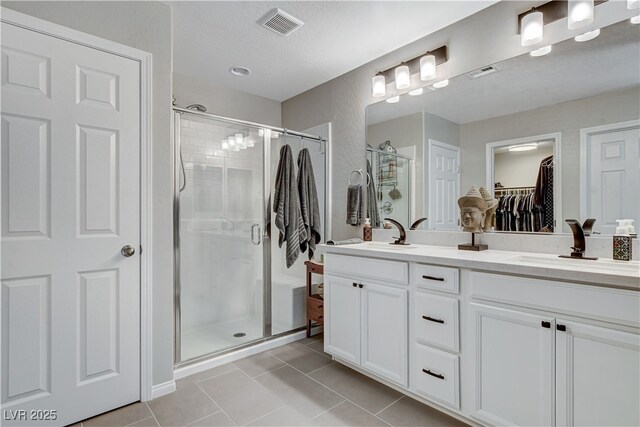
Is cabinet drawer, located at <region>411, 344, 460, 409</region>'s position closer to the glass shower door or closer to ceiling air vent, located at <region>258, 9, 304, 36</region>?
the glass shower door

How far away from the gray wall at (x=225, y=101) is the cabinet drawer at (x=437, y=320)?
2630mm

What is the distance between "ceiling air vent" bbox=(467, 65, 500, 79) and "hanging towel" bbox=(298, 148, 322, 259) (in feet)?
4.79

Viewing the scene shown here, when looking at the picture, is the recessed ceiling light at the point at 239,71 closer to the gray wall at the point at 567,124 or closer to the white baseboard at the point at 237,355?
the gray wall at the point at 567,124

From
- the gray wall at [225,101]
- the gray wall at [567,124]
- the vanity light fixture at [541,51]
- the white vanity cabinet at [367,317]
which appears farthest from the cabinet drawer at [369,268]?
the gray wall at [225,101]

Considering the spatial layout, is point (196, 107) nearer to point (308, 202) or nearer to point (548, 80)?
point (308, 202)

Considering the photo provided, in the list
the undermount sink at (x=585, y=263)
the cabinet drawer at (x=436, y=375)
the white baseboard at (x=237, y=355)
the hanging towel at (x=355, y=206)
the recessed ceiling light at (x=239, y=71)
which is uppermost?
the recessed ceiling light at (x=239, y=71)

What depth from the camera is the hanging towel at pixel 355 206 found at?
2889 millimetres

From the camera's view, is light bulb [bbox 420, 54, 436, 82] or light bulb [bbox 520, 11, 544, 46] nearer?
light bulb [bbox 520, 11, 544, 46]

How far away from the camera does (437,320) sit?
5.72 feet

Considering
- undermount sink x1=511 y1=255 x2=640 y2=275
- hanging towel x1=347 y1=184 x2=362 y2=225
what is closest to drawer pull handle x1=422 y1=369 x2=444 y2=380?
undermount sink x1=511 y1=255 x2=640 y2=275

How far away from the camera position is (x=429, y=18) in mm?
2203

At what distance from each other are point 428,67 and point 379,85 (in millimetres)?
438

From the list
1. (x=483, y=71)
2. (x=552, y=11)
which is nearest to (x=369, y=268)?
(x=483, y=71)

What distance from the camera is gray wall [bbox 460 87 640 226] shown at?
65.5 inches
